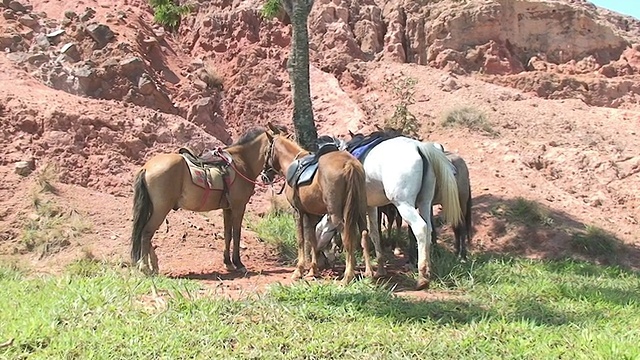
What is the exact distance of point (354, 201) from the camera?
6.80 m

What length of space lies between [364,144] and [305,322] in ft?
11.8

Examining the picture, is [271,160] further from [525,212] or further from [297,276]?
[525,212]

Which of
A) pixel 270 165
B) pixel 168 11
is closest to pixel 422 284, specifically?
pixel 270 165

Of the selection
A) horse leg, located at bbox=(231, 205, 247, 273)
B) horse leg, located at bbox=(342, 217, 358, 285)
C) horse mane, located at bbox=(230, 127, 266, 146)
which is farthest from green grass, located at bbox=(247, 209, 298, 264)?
horse leg, located at bbox=(342, 217, 358, 285)

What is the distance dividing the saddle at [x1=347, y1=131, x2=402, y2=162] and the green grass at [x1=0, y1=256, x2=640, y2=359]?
6.38ft

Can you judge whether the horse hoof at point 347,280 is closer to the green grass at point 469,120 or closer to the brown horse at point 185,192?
the brown horse at point 185,192

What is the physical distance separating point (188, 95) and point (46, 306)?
983 centimetres

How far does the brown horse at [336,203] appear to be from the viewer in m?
6.84

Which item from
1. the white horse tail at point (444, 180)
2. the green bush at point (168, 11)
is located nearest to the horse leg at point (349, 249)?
the white horse tail at point (444, 180)

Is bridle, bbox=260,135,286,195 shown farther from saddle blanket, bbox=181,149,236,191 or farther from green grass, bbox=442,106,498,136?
green grass, bbox=442,106,498,136

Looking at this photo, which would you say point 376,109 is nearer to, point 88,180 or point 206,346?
point 88,180

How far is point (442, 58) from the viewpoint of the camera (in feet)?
60.8

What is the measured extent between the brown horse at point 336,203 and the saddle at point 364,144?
784mm

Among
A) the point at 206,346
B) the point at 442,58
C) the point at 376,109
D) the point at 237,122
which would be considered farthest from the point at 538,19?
the point at 206,346
